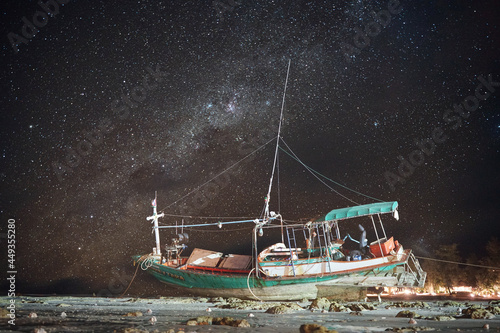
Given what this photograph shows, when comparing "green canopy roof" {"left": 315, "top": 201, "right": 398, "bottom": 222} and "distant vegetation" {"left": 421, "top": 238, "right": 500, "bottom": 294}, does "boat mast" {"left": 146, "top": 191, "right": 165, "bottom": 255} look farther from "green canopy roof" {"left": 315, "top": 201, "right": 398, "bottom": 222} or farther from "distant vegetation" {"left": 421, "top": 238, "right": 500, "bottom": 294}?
"distant vegetation" {"left": 421, "top": 238, "right": 500, "bottom": 294}

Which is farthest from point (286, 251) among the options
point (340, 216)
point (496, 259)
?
point (496, 259)

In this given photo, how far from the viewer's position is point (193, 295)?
27.0 meters

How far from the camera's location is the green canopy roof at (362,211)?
19833mm

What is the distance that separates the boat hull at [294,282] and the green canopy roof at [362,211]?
3485mm

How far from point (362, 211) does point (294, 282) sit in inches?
249

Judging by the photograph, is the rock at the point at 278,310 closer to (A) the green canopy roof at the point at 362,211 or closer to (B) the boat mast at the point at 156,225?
(A) the green canopy roof at the point at 362,211

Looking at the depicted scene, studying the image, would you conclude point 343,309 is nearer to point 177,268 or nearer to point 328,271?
point 328,271

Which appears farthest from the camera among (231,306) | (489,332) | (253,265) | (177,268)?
(177,268)

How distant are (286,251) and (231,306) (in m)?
8.16

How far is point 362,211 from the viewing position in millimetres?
20500

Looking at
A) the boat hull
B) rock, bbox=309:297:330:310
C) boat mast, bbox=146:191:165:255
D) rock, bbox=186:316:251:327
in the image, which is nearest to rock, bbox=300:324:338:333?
rock, bbox=186:316:251:327

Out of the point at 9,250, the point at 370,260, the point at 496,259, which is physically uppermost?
the point at 9,250

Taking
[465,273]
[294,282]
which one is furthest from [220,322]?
[465,273]

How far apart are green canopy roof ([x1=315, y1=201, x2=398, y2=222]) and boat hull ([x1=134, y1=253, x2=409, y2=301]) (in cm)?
348
